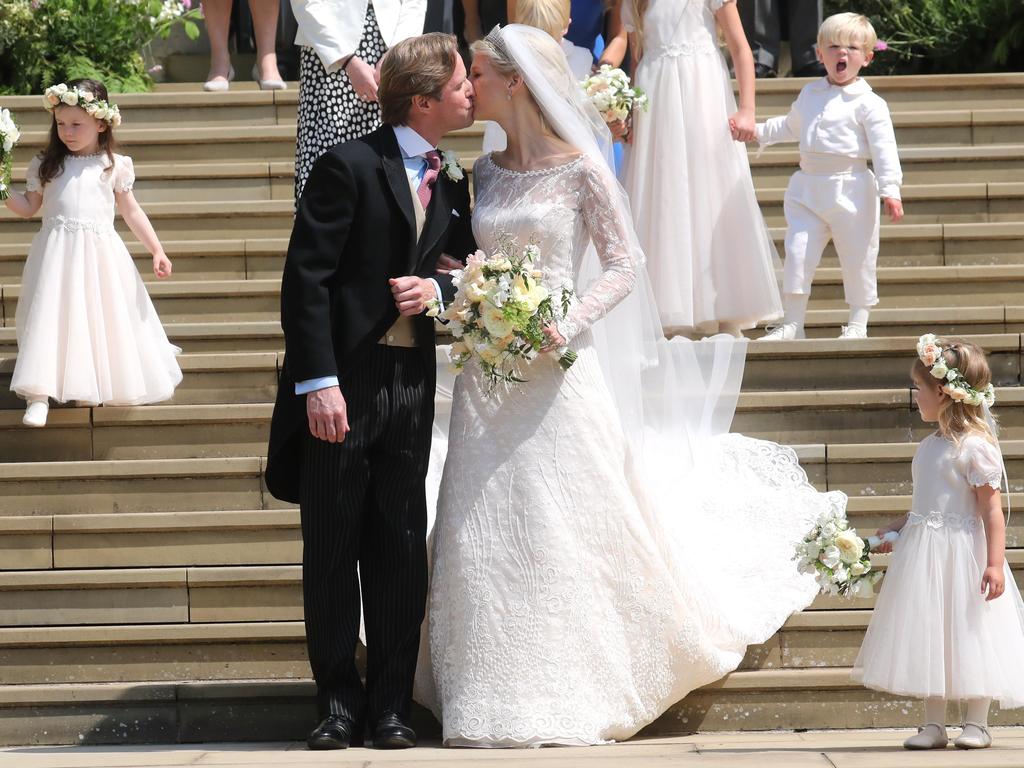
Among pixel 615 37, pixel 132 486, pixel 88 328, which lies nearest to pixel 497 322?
pixel 132 486

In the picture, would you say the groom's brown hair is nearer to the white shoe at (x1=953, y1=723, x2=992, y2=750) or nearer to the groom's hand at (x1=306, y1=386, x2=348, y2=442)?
the groom's hand at (x1=306, y1=386, x2=348, y2=442)

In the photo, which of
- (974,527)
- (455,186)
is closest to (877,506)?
(974,527)

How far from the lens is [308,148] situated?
6.95 m

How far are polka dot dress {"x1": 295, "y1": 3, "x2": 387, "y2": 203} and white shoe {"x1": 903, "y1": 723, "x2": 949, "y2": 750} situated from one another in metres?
3.38

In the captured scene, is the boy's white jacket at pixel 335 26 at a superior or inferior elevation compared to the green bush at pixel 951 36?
inferior

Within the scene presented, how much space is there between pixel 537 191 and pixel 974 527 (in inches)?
68.7

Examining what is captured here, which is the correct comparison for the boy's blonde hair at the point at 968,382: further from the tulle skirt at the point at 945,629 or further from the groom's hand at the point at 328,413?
the groom's hand at the point at 328,413

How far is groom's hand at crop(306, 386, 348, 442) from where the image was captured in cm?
504

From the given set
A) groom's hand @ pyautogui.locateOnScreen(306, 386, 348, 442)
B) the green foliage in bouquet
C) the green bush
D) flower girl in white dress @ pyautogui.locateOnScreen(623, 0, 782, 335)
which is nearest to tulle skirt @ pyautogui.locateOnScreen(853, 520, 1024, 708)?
groom's hand @ pyautogui.locateOnScreen(306, 386, 348, 442)

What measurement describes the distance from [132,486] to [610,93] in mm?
2810

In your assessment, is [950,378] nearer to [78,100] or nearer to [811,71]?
[78,100]

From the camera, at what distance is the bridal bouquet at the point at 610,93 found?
25.1ft

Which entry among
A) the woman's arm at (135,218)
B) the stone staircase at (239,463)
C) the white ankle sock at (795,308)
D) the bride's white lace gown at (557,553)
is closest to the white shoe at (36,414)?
the stone staircase at (239,463)

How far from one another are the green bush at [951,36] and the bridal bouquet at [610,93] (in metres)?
5.53
